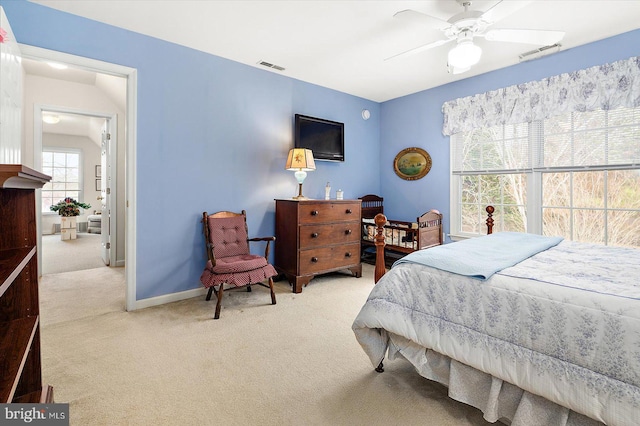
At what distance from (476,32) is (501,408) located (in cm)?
251

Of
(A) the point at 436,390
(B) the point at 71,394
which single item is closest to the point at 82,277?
(B) the point at 71,394

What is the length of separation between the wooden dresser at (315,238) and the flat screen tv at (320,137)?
0.84 metres

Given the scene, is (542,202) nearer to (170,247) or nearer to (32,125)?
(170,247)

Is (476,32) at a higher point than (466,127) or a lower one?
higher

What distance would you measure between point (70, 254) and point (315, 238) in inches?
181

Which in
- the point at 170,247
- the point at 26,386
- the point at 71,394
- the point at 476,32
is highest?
the point at 476,32

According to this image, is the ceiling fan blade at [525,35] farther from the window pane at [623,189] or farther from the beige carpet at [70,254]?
the beige carpet at [70,254]

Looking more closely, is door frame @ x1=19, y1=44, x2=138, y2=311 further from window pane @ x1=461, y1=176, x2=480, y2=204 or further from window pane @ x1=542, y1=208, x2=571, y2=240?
window pane @ x1=542, y1=208, x2=571, y2=240

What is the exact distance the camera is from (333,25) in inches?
110

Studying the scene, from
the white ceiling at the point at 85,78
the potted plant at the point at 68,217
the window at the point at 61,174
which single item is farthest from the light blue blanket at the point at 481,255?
the window at the point at 61,174

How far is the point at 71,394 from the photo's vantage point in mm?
1714

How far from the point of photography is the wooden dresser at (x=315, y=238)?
353 cm

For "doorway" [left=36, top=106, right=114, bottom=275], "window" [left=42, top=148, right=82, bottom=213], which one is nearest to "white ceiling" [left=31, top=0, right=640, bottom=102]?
"doorway" [left=36, top=106, right=114, bottom=275]

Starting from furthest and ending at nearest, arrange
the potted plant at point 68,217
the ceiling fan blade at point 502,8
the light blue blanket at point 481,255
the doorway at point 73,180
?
1. the potted plant at point 68,217
2. the doorway at point 73,180
3. the ceiling fan blade at point 502,8
4. the light blue blanket at point 481,255
